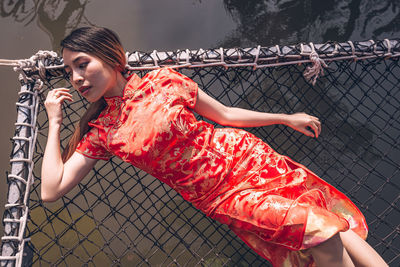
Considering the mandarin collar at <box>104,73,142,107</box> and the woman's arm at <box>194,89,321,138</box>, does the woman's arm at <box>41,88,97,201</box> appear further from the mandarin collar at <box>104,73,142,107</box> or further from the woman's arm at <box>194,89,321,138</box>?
the woman's arm at <box>194,89,321,138</box>

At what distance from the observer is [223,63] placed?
40.5 inches

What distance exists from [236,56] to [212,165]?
41 centimetres

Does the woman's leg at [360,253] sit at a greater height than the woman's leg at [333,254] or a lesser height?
lesser

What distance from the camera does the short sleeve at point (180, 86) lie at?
0.89m

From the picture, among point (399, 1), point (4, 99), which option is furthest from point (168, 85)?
point (399, 1)

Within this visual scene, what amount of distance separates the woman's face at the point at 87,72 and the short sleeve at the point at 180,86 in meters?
0.17

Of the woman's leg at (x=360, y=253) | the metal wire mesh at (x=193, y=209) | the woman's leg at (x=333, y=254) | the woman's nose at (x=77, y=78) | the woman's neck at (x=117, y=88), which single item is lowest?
the metal wire mesh at (x=193, y=209)

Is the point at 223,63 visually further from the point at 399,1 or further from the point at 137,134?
the point at 399,1

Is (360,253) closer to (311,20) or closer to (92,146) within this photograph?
(92,146)

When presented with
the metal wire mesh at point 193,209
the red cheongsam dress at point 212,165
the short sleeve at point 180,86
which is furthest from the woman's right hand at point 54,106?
the metal wire mesh at point 193,209

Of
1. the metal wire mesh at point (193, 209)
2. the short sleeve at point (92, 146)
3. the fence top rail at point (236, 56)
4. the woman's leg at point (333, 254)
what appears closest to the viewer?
the woman's leg at point (333, 254)

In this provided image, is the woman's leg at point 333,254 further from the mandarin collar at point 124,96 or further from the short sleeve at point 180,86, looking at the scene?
the mandarin collar at point 124,96

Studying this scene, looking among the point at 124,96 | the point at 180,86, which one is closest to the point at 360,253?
the point at 180,86

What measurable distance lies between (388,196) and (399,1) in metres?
1.09
